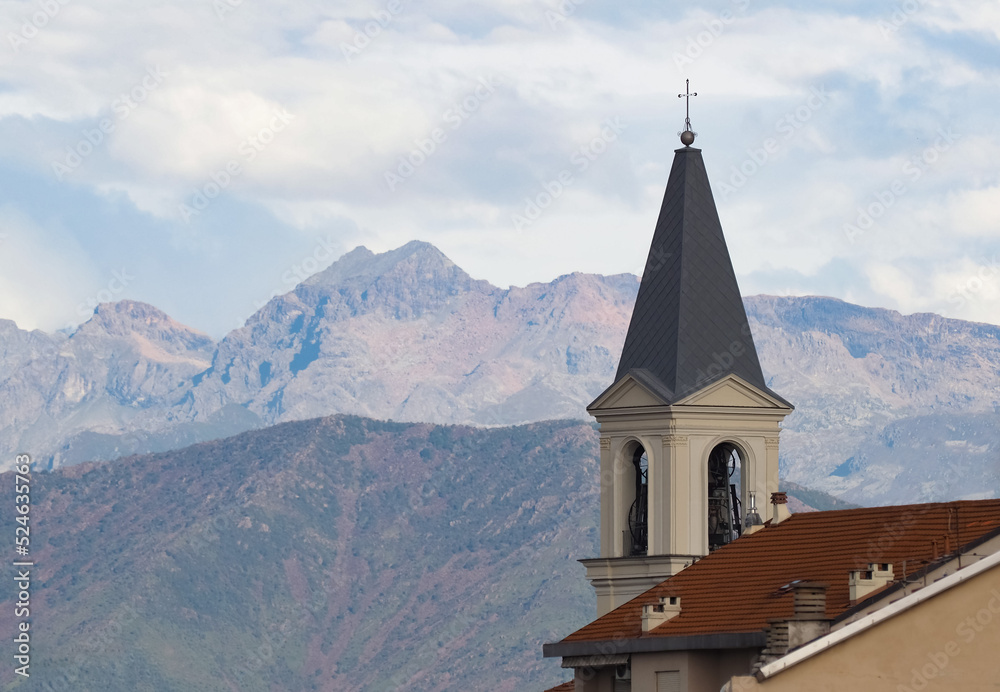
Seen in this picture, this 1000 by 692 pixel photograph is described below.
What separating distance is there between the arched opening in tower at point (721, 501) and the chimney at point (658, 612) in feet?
61.2

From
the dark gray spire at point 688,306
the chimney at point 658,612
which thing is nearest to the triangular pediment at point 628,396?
the dark gray spire at point 688,306

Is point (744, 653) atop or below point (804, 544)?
below

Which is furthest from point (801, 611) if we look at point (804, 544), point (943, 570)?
point (804, 544)

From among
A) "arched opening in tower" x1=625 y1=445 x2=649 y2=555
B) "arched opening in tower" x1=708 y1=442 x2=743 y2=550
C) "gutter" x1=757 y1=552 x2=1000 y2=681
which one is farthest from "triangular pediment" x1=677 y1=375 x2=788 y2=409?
"gutter" x1=757 y1=552 x2=1000 y2=681

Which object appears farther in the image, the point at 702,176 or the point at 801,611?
the point at 702,176

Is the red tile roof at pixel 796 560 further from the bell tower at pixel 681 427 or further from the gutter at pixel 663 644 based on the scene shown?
the bell tower at pixel 681 427

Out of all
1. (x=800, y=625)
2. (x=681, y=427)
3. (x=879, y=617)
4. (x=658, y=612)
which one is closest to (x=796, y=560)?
(x=658, y=612)

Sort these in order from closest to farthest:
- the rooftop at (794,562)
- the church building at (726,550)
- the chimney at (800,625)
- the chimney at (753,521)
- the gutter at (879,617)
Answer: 1. the gutter at (879,617)
2. the church building at (726,550)
3. the chimney at (800,625)
4. the rooftop at (794,562)
5. the chimney at (753,521)

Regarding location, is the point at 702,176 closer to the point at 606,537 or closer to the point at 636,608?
the point at 606,537

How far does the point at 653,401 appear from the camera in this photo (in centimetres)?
5691

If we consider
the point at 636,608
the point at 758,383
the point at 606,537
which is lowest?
the point at 636,608

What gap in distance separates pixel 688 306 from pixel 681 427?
334 cm

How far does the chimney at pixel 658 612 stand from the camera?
37.8m

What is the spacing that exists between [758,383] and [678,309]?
2706 mm
